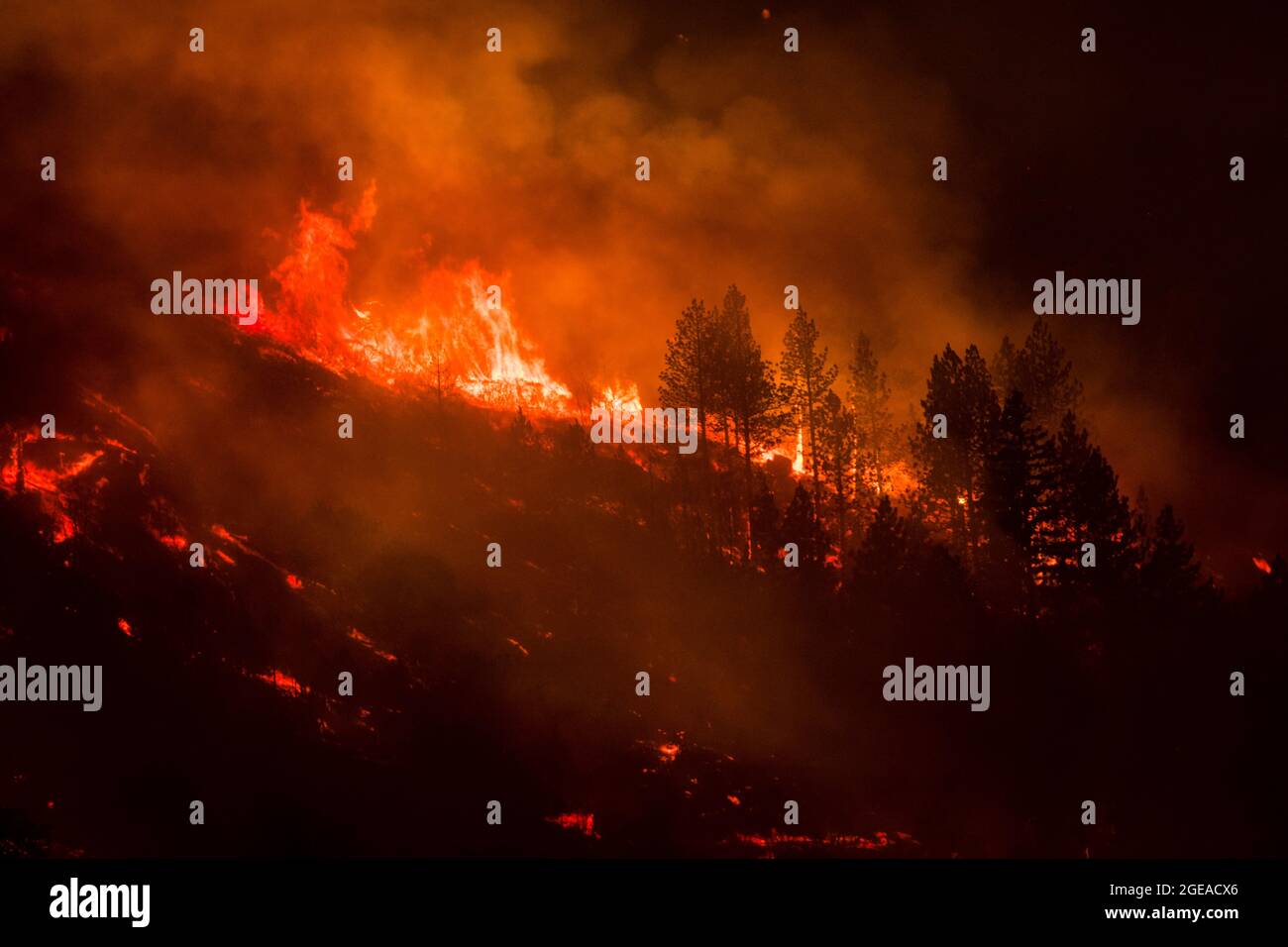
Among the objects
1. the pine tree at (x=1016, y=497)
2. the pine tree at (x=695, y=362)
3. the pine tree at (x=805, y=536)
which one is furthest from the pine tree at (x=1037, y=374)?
the pine tree at (x=805, y=536)

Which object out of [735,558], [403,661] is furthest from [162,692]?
[735,558]

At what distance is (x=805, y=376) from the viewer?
55.3m

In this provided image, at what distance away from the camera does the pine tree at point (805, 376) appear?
180 feet

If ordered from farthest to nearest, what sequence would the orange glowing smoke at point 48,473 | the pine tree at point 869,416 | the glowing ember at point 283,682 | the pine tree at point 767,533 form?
the pine tree at point 869,416
the pine tree at point 767,533
the orange glowing smoke at point 48,473
the glowing ember at point 283,682

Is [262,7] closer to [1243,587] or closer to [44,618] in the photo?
[44,618]

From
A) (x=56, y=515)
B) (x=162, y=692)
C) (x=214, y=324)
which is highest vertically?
(x=214, y=324)

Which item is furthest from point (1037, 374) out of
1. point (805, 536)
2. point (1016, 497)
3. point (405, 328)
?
point (405, 328)

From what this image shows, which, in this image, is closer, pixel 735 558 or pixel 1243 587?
pixel 735 558

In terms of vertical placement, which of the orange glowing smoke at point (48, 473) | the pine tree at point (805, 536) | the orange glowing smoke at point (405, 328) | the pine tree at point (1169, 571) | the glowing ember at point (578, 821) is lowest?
the glowing ember at point (578, 821)

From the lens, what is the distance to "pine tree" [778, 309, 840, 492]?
54.8 meters

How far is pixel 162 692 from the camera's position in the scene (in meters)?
37.4

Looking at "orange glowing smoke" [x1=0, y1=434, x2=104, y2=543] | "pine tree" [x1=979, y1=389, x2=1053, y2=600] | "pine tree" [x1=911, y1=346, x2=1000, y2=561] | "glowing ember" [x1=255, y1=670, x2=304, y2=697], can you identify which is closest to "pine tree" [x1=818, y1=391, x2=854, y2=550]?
"pine tree" [x1=911, y1=346, x2=1000, y2=561]

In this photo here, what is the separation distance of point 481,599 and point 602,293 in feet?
110

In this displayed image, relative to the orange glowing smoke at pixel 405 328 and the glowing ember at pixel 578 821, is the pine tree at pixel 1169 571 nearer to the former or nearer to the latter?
the glowing ember at pixel 578 821
